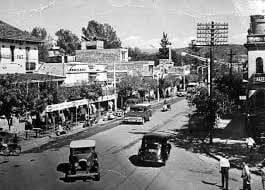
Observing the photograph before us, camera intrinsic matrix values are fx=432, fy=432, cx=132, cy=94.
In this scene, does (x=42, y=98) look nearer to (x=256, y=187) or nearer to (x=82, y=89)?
(x=82, y=89)

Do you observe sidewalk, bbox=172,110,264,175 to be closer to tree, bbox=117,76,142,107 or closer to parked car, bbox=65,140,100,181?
parked car, bbox=65,140,100,181

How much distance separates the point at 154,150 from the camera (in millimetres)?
25312

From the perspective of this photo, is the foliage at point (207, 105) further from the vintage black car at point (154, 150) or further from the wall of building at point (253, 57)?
the vintage black car at point (154, 150)

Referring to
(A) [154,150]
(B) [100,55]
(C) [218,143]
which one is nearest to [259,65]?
(C) [218,143]

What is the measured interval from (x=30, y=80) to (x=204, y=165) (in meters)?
21.9

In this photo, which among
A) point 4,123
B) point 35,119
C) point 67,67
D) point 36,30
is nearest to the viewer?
point 4,123

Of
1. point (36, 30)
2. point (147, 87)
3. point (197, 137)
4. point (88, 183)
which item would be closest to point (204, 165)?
point (88, 183)

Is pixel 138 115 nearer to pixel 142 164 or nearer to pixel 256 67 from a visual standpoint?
pixel 256 67

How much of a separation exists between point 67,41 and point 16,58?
75.6m

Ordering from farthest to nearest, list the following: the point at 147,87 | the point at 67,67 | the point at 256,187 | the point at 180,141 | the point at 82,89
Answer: the point at 147,87
the point at 67,67
the point at 82,89
the point at 180,141
the point at 256,187

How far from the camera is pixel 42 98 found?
119 feet

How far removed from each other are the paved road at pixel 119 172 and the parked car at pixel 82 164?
1.29 ft

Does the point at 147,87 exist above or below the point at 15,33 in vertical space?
below

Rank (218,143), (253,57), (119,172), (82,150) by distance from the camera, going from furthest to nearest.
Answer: (253,57) → (218,143) → (119,172) → (82,150)
